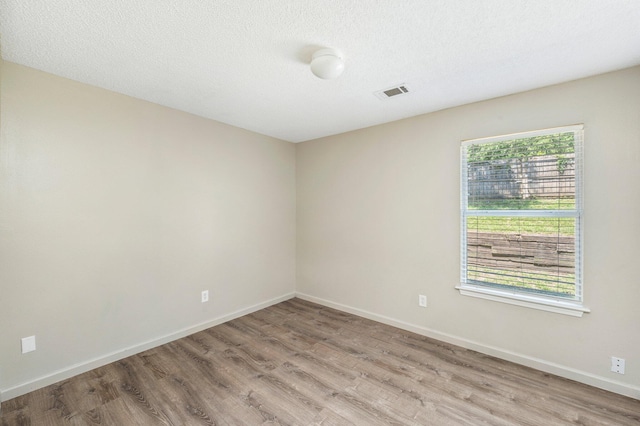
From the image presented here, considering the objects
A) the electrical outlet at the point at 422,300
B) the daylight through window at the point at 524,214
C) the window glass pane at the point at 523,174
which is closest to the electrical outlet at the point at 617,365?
the daylight through window at the point at 524,214

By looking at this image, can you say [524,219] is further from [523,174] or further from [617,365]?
[617,365]

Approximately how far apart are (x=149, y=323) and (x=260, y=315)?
4.21ft

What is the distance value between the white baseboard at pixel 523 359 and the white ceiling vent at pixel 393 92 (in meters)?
2.45

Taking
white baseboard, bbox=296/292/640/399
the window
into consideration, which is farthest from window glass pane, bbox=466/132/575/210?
white baseboard, bbox=296/292/640/399

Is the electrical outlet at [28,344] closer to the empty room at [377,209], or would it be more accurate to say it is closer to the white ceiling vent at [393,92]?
the empty room at [377,209]

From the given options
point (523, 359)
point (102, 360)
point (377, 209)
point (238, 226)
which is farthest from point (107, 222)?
point (523, 359)

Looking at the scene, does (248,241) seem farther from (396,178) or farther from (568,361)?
(568,361)

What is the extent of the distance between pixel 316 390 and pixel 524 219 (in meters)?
2.32

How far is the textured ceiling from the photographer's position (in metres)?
1.45

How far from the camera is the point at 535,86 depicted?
7.58 feet

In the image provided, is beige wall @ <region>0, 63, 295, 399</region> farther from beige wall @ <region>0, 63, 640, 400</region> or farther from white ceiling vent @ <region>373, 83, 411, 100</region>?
white ceiling vent @ <region>373, 83, 411, 100</region>

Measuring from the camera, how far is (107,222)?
242cm

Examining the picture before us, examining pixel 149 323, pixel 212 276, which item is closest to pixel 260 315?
pixel 212 276

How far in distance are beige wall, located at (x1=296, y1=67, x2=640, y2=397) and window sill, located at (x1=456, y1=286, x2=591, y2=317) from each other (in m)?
0.05
